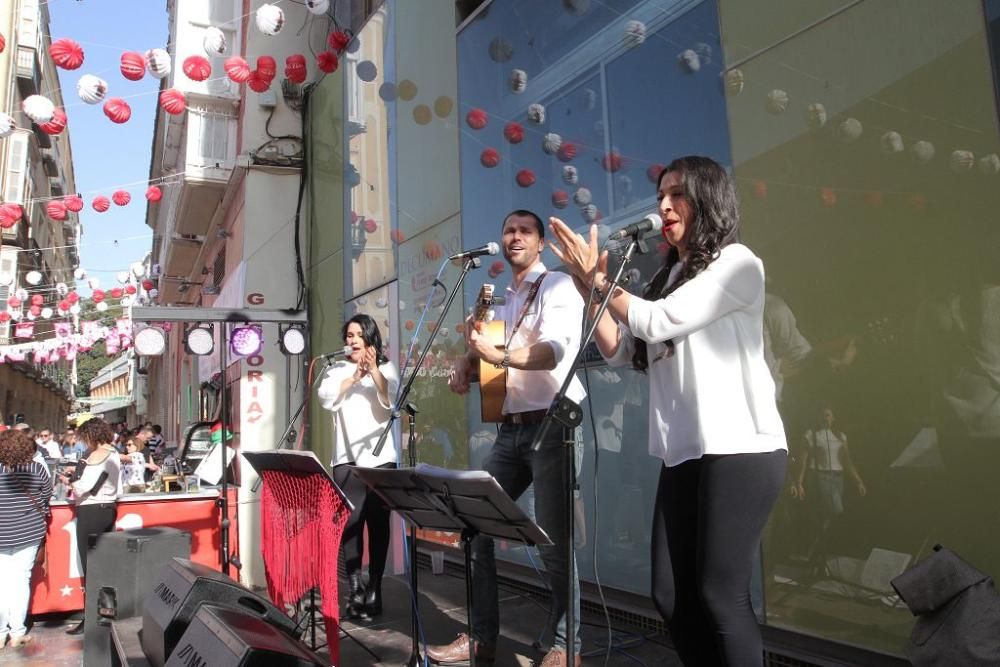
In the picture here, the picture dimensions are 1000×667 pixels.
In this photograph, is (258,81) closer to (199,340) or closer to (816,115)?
(199,340)

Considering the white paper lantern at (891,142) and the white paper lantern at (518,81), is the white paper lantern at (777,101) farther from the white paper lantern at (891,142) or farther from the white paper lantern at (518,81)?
the white paper lantern at (518,81)

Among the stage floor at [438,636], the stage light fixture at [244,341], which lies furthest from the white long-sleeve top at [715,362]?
the stage light fixture at [244,341]

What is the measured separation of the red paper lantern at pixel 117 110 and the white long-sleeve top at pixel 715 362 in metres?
8.50

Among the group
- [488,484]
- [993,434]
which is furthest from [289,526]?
[993,434]

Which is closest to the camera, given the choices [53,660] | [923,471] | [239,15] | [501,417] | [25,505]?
[923,471]

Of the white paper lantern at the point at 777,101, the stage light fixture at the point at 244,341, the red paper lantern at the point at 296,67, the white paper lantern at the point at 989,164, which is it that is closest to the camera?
the white paper lantern at the point at 989,164

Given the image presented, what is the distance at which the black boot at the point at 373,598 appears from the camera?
4.87 m

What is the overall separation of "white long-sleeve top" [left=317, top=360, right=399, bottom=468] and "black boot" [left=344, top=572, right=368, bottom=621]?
0.75 meters

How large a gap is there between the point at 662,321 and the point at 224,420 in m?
4.45

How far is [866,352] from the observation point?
325 centimetres

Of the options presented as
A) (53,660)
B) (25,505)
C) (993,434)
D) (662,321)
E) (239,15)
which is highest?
(239,15)

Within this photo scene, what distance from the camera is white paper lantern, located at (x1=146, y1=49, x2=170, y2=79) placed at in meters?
8.27

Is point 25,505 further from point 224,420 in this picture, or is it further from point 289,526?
point 289,526

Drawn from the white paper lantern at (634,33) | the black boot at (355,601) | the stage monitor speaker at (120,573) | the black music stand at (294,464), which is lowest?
the black boot at (355,601)
